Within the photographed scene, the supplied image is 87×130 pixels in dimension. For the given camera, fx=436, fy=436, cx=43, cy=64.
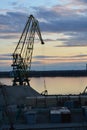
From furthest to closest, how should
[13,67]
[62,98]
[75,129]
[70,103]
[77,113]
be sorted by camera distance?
1. [13,67]
2. [62,98]
3. [70,103]
4. [77,113]
5. [75,129]

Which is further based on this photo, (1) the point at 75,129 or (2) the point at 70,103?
(2) the point at 70,103

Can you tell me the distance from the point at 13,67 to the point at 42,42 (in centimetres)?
677

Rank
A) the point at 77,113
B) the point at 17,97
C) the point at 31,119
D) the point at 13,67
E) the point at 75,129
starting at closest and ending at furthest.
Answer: the point at 75,129 < the point at 31,119 < the point at 77,113 < the point at 17,97 < the point at 13,67

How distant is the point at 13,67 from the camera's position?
64.6 meters

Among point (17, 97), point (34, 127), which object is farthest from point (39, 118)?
point (17, 97)

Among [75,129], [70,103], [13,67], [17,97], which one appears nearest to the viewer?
[75,129]

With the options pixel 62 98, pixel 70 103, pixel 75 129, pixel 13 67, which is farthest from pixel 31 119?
pixel 13 67

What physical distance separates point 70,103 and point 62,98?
466 centimetres

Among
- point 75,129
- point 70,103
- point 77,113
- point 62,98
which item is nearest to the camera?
point 75,129

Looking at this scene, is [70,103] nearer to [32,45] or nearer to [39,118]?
[39,118]

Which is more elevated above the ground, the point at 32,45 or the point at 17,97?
the point at 32,45

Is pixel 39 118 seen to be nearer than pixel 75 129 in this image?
No

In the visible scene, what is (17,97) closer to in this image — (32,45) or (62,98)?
(62,98)

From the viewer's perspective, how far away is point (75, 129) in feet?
96.4
